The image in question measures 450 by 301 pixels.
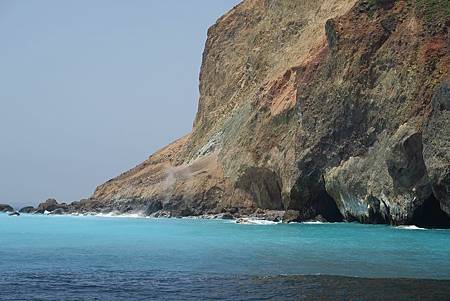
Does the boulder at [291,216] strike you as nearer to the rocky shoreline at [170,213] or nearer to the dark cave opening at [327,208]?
the rocky shoreline at [170,213]

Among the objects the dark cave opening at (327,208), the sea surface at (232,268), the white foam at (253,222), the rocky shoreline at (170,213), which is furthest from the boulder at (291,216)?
the sea surface at (232,268)

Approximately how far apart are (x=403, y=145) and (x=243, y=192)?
3214cm

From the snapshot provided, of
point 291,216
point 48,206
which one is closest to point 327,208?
point 291,216

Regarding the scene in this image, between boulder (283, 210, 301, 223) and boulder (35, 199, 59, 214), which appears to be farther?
boulder (35, 199, 59, 214)

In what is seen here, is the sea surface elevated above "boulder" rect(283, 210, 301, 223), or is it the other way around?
"boulder" rect(283, 210, 301, 223)

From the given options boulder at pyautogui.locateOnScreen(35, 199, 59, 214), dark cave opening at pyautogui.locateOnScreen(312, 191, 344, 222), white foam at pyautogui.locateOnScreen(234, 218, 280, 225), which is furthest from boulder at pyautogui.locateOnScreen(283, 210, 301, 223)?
boulder at pyautogui.locateOnScreen(35, 199, 59, 214)

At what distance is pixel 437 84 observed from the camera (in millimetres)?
54750

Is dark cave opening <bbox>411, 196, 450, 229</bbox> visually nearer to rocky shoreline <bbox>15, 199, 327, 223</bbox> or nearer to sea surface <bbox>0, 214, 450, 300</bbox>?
sea surface <bbox>0, 214, 450, 300</bbox>

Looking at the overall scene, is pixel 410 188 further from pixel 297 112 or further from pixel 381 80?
pixel 297 112

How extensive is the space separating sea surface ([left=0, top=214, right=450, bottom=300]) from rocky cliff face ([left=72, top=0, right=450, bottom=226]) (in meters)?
10.1

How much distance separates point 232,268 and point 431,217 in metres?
32.9

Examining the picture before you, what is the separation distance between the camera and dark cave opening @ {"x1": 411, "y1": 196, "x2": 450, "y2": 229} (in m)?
54.4

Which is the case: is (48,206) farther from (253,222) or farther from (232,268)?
(232,268)

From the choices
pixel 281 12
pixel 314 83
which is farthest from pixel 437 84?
pixel 281 12
